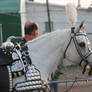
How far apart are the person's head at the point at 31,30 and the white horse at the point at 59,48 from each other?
181 millimetres

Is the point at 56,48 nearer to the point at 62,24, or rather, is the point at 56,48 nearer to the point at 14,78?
the point at 14,78

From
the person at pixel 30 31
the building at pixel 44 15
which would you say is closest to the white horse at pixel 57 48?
the person at pixel 30 31

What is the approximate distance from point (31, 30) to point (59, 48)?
0.46 meters

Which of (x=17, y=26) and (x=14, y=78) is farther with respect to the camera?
(x=17, y=26)

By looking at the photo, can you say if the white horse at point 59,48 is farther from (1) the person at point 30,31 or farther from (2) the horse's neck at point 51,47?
(1) the person at point 30,31

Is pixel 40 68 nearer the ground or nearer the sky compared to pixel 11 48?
nearer the ground

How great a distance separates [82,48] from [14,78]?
0.94m

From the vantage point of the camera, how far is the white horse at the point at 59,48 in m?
4.22

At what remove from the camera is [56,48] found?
14.0 ft

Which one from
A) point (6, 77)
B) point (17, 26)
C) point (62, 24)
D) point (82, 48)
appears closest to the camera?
point (6, 77)

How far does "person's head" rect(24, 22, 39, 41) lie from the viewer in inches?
174

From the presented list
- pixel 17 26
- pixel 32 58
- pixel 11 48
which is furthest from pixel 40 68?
pixel 17 26

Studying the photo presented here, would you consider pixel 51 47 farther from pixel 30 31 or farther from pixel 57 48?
pixel 30 31

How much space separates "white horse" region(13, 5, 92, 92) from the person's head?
181mm
